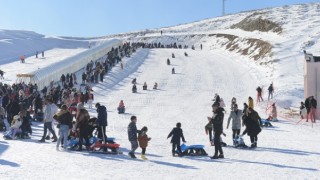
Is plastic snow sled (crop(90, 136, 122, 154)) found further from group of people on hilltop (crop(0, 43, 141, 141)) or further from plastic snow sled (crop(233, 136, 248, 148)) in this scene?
plastic snow sled (crop(233, 136, 248, 148))

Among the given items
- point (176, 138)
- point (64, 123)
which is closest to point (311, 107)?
point (176, 138)

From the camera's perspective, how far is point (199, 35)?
339 feet

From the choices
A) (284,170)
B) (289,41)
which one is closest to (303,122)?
(284,170)

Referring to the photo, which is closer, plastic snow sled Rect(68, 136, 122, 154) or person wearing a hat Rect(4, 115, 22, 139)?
plastic snow sled Rect(68, 136, 122, 154)

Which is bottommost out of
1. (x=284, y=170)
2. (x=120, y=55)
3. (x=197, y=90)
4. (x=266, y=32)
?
(x=284, y=170)

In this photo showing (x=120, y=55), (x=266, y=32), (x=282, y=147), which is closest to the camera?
(x=282, y=147)

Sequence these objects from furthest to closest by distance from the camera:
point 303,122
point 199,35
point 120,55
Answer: point 199,35, point 120,55, point 303,122

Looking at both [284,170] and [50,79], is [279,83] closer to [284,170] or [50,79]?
[50,79]

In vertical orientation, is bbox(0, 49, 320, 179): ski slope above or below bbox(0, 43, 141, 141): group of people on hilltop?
below

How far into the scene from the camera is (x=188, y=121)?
80.6ft

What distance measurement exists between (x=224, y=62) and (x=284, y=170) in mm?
44502

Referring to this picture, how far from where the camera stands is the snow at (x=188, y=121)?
1275 cm

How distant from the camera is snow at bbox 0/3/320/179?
41.8ft

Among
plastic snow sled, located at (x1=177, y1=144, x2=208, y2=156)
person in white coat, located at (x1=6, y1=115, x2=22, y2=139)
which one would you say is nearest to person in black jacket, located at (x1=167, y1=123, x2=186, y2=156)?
plastic snow sled, located at (x1=177, y1=144, x2=208, y2=156)
